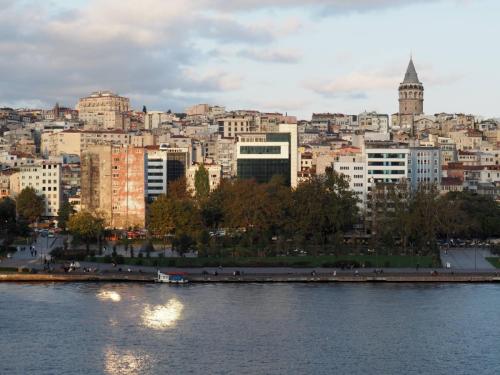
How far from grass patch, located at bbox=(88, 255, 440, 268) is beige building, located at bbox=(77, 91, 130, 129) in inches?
3285

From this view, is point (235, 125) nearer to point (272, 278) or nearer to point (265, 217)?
point (265, 217)

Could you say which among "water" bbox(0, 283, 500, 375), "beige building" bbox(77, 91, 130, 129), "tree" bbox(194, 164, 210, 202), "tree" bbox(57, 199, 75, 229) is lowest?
"water" bbox(0, 283, 500, 375)

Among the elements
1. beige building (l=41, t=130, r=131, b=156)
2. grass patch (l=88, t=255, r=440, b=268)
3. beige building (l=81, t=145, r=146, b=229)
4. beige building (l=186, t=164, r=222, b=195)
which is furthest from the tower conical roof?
grass patch (l=88, t=255, r=440, b=268)

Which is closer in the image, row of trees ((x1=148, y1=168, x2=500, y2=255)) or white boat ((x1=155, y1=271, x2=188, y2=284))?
white boat ((x1=155, y1=271, x2=188, y2=284))

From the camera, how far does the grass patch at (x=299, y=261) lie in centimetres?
5862

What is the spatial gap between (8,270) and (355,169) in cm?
2842

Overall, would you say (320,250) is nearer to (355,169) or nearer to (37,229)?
(355,169)

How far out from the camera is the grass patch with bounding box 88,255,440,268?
58.6 m

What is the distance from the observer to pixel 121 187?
80.7 meters

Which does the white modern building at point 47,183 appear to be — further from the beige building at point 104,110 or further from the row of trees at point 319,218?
the beige building at point 104,110

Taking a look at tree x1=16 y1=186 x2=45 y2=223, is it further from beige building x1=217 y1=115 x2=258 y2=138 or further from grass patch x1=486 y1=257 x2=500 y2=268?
beige building x1=217 y1=115 x2=258 y2=138

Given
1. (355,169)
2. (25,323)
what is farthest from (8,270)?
(355,169)

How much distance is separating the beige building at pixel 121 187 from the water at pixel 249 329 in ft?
90.4

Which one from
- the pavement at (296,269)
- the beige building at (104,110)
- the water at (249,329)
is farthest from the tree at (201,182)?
the beige building at (104,110)
